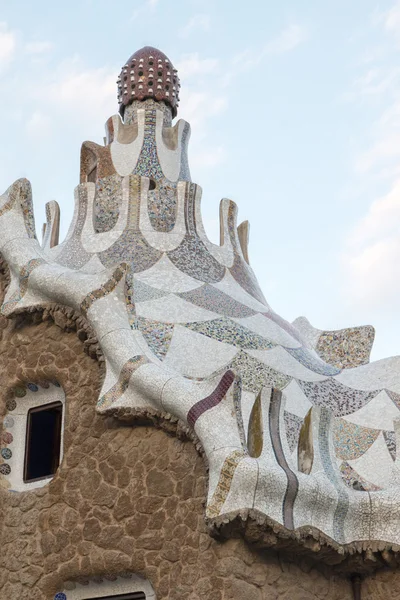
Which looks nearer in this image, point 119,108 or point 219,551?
point 219,551

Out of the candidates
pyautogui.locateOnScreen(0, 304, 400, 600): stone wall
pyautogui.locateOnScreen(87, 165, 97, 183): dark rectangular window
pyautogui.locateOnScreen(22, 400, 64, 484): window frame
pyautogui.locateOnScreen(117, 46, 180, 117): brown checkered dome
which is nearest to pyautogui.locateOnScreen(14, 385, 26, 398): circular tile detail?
pyautogui.locateOnScreen(22, 400, 64, 484): window frame

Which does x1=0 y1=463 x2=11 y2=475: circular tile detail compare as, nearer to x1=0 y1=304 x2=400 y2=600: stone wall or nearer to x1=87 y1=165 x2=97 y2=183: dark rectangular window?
x1=0 y1=304 x2=400 y2=600: stone wall

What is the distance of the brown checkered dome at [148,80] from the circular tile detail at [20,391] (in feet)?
12.4

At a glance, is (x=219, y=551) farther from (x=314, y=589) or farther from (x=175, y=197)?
(x=175, y=197)

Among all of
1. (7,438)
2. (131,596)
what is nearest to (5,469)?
(7,438)

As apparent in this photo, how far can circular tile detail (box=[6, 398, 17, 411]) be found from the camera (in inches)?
303

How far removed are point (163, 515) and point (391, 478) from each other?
4.92 ft

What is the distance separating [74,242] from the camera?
8.97 meters

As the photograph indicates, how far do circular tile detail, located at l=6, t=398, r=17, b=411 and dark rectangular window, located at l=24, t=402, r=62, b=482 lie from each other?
126 millimetres

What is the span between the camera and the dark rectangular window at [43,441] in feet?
24.6

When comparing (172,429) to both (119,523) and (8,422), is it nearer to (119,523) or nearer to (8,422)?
(119,523)

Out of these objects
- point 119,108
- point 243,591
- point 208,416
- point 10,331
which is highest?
point 119,108

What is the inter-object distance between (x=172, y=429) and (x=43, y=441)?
1607mm

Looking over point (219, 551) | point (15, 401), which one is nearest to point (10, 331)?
point (15, 401)
